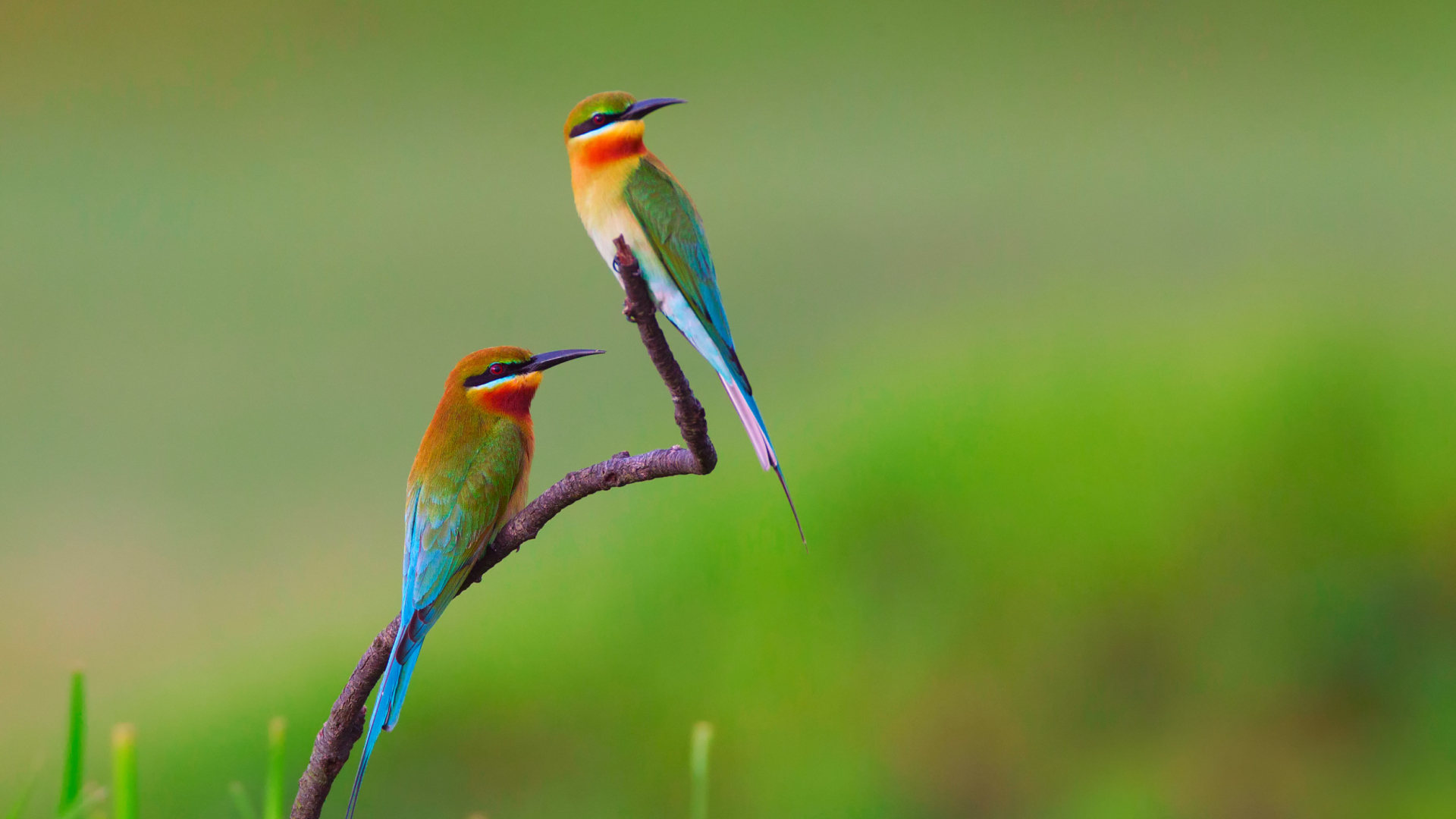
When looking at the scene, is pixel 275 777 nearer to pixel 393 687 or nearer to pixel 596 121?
pixel 393 687

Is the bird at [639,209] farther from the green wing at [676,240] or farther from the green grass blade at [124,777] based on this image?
the green grass blade at [124,777]

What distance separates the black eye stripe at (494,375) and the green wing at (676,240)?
0.84ft

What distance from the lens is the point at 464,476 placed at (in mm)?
1538

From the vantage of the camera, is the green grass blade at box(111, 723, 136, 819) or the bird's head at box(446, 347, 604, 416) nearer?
the green grass blade at box(111, 723, 136, 819)

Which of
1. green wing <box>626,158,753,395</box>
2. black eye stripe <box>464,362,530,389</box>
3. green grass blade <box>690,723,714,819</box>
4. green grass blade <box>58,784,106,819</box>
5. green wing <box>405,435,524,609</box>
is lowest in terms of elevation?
green grass blade <box>690,723,714,819</box>

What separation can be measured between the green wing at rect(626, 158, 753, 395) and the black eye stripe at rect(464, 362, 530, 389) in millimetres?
256

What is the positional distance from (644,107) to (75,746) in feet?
3.63

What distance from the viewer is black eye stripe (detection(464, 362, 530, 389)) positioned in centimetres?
158

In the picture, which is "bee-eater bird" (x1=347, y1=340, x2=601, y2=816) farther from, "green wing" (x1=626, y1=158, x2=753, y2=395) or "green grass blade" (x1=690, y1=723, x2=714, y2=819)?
"green grass blade" (x1=690, y1=723, x2=714, y2=819)

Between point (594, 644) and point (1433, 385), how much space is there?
12.5 feet

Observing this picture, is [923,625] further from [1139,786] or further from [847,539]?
[1139,786]

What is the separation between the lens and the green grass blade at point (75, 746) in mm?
1300

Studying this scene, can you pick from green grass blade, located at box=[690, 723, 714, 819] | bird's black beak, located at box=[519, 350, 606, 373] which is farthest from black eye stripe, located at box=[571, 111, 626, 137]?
green grass blade, located at box=[690, 723, 714, 819]

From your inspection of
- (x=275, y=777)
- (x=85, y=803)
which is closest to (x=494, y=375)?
(x=275, y=777)
